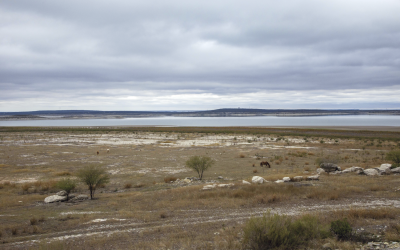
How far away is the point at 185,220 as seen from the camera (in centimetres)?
925

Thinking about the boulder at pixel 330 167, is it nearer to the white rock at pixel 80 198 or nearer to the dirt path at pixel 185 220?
the dirt path at pixel 185 220

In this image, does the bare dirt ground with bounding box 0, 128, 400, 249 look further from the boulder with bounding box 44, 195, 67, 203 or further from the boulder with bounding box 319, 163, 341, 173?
the boulder with bounding box 319, 163, 341, 173

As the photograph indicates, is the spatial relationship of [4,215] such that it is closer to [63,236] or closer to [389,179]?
[63,236]

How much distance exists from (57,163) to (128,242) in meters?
22.8

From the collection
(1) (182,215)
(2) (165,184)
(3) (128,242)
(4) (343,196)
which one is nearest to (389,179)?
(4) (343,196)

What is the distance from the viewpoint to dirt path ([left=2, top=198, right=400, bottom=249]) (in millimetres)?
8060

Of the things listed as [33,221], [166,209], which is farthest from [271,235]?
[33,221]

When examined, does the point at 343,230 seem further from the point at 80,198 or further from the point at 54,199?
the point at 54,199

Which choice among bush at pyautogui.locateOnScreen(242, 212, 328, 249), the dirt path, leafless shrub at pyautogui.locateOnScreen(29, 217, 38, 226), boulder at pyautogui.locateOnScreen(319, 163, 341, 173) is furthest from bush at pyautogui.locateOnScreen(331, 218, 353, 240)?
boulder at pyautogui.locateOnScreen(319, 163, 341, 173)

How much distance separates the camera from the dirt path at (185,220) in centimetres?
806

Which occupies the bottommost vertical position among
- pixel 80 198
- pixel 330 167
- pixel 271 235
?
pixel 80 198

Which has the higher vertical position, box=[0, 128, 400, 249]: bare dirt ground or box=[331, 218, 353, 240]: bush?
box=[331, 218, 353, 240]: bush

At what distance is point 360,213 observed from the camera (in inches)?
341

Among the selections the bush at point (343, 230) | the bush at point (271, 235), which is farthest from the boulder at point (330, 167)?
the bush at point (271, 235)
